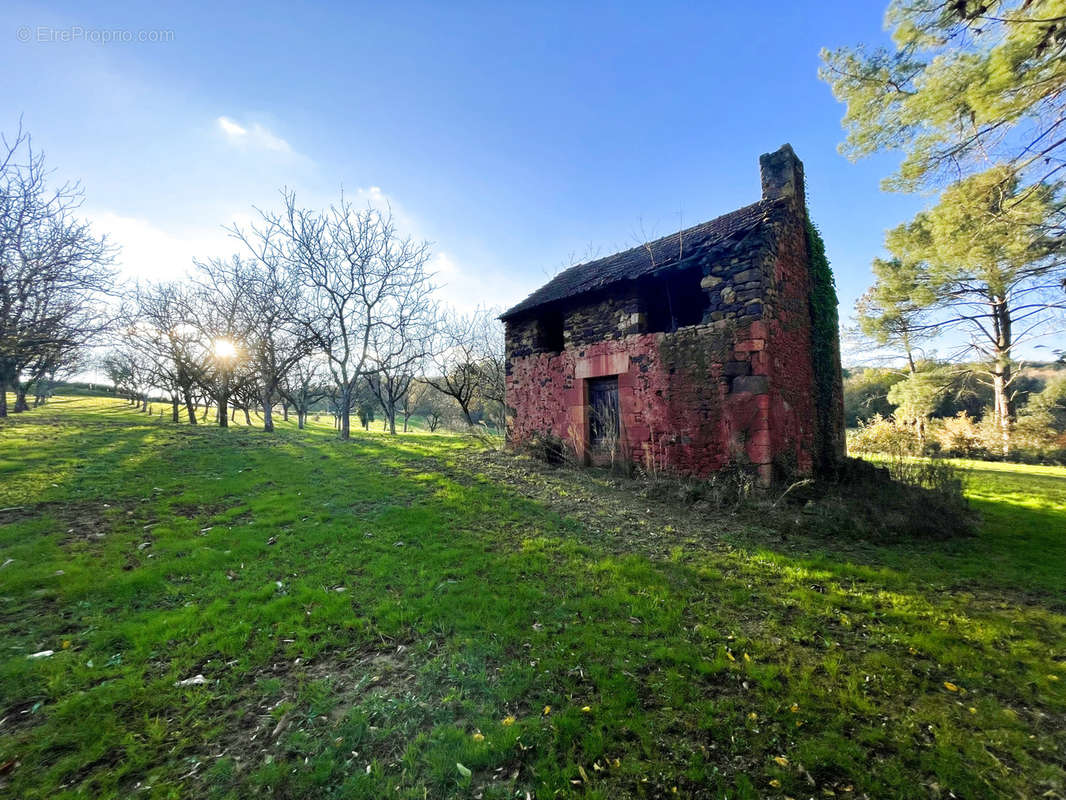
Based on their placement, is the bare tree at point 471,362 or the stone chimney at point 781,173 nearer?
the stone chimney at point 781,173

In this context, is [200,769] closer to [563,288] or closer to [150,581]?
[150,581]

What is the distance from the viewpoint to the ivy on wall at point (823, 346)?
998 cm

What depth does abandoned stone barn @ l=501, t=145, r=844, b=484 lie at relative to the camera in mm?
8211

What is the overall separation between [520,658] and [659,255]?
385 inches

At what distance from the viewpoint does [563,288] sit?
1248 centimetres

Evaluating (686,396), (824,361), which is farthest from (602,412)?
(824,361)

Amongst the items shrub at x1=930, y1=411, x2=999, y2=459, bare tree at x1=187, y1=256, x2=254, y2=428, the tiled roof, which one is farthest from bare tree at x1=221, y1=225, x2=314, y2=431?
shrub at x1=930, y1=411, x2=999, y2=459

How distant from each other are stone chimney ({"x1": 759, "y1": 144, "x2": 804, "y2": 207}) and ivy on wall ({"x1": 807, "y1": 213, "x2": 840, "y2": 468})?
1.22 metres

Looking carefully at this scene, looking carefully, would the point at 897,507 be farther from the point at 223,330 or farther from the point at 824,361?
the point at 223,330

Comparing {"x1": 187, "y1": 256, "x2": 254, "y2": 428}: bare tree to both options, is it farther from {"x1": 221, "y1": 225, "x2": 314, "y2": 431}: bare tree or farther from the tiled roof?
the tiled roof

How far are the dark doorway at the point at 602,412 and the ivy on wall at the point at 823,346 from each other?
489 cm

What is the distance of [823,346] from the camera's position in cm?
1026

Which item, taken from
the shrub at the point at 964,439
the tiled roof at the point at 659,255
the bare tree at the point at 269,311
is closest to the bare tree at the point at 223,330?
the bare tree at the point at 269,311

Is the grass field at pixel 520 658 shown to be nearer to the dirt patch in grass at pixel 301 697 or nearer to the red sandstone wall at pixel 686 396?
the dirt patch in grass at pixel 301 697
